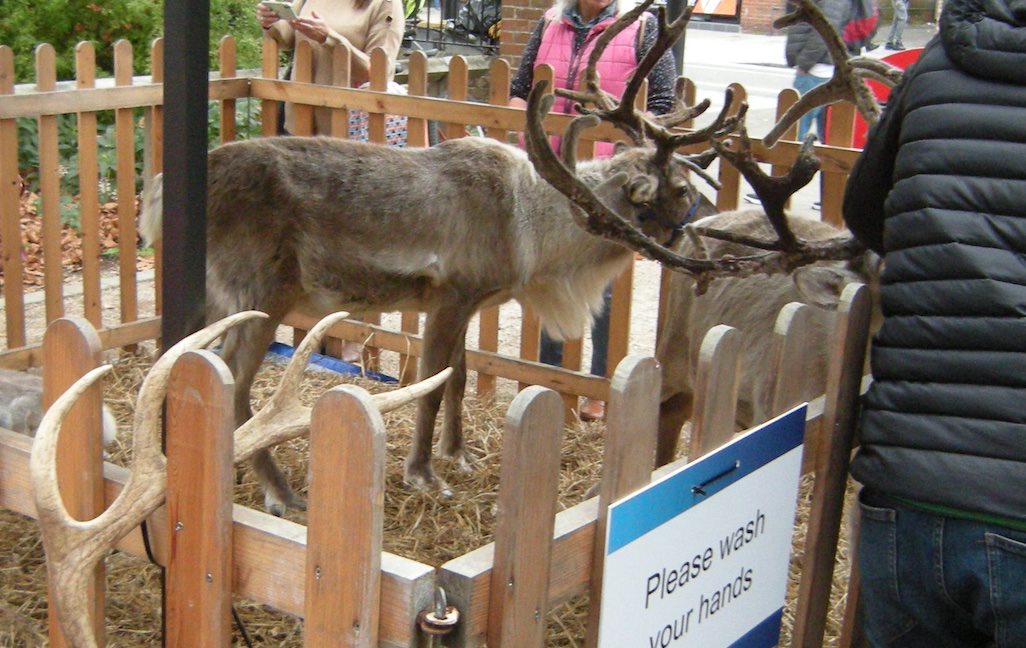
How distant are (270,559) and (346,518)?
22 cm

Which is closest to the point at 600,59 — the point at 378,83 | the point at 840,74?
the point at 378,83

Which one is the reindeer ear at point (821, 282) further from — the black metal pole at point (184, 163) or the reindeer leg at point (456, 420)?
the reindeer leg at point (456, 420)

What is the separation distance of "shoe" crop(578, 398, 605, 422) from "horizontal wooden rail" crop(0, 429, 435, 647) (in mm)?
4034

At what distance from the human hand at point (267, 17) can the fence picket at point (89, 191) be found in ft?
3.71

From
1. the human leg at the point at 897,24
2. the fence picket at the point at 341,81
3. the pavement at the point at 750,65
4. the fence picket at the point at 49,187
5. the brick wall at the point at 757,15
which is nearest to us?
the fence picket at the point at 49,187

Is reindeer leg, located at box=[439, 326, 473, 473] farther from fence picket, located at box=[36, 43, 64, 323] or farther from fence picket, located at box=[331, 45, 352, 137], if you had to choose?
fence picket, located at box=[36, 43, 64, 323]

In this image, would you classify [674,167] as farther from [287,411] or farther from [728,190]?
[287,411]

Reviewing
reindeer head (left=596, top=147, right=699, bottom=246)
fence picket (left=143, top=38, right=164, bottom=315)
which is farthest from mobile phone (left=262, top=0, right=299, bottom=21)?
reindeer head (left=596, top=147, right=699, bottom=246)

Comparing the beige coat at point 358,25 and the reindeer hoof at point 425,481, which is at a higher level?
the beige coat at point 358,25

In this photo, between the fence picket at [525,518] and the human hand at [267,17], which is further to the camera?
the human hand at [267,17]

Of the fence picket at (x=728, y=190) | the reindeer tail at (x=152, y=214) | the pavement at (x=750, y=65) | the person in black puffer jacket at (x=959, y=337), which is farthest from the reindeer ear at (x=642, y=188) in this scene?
the pavement at (x=750, y=65)

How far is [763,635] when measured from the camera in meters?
2.72

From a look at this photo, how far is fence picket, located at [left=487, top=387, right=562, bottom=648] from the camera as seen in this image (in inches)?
75.4

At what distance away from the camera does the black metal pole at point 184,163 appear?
2389 mm
